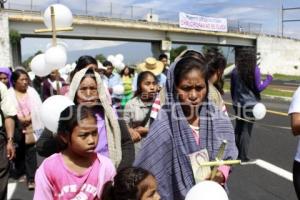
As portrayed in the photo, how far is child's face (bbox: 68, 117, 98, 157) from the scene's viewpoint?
238 centimetres

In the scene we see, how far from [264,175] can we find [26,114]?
3440mm

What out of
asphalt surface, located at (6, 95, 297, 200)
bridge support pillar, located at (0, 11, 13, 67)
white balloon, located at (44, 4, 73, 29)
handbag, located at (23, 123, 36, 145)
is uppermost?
bridge support pillar, located at (0, 11, 13, 67)

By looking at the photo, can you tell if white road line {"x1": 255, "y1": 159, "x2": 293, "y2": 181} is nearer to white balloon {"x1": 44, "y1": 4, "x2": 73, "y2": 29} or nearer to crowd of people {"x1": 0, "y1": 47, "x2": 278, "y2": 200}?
white balloon {"x1": 44, "y1": 4, "x2": 73, "y2": 29}

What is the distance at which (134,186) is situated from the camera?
7.24 feet

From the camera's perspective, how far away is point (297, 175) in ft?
11.1

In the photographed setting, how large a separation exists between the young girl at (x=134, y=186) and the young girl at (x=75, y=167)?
0.16 m

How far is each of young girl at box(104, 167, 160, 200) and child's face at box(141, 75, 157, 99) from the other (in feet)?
7.53

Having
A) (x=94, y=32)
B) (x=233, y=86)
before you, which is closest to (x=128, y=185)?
(x=233, y=86)

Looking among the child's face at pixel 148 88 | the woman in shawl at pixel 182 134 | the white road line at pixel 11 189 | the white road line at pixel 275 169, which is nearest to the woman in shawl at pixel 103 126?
the woman in shawl at pixel 182 134

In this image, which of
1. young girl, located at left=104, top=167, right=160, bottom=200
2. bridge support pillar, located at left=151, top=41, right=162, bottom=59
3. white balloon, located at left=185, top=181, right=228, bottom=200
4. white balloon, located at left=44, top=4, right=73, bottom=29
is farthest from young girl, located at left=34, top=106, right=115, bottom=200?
bridge support pillar, located at left=151, top=41, right=162, bottom=59

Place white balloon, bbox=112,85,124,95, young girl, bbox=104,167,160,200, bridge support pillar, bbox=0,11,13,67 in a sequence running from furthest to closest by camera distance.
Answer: bridge support pillar, bbox=0,11,13,67 → white balloon, bbox=112,85,124,95 → young girl, bbox=104,167,160,200

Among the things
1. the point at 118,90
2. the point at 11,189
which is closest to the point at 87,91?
the point at 11,189

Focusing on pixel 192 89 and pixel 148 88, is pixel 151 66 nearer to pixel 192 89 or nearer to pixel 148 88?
pixel 148 88

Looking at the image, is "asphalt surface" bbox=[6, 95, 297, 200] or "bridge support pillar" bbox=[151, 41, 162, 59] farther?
"bridge support pillar" bbox=[151, 41, 162, 59]
